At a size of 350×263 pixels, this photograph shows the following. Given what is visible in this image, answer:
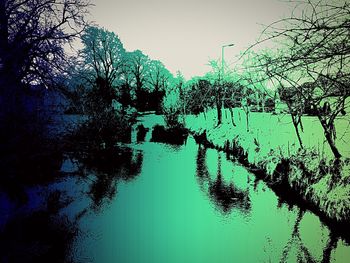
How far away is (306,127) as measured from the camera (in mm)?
17625

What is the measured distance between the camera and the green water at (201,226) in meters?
7.04

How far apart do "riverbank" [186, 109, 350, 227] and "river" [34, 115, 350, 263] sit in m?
0.65

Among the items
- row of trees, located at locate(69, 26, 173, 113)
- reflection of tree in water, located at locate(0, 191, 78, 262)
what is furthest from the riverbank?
row of trees, located at locate(69, 26, 173, 113)

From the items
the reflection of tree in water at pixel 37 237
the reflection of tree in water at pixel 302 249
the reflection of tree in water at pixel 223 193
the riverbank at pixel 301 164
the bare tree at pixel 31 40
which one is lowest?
the reflection of tree in water at pixel 302 249

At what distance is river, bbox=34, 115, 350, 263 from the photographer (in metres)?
7.07

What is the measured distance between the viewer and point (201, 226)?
8812 mm

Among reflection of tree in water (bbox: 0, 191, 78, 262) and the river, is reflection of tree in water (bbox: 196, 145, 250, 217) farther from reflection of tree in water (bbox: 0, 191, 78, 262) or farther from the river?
reflection of tree in water (bbox: 0, 191, 78, 262)

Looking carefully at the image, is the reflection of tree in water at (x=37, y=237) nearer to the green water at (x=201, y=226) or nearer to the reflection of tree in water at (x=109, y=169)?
the green water at (x=201, y=226)

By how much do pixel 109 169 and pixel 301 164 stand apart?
31.7ft

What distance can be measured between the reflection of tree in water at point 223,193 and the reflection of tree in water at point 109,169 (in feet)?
11.8

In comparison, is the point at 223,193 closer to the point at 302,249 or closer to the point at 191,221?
the point at 191,221

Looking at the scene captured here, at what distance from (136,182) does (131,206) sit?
3142 mm

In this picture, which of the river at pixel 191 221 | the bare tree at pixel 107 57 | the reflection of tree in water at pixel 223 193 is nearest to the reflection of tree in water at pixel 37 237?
the river at pixel 191 221

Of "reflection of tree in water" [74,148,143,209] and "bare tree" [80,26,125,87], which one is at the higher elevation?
"bare tree" [80,26,125,87]
